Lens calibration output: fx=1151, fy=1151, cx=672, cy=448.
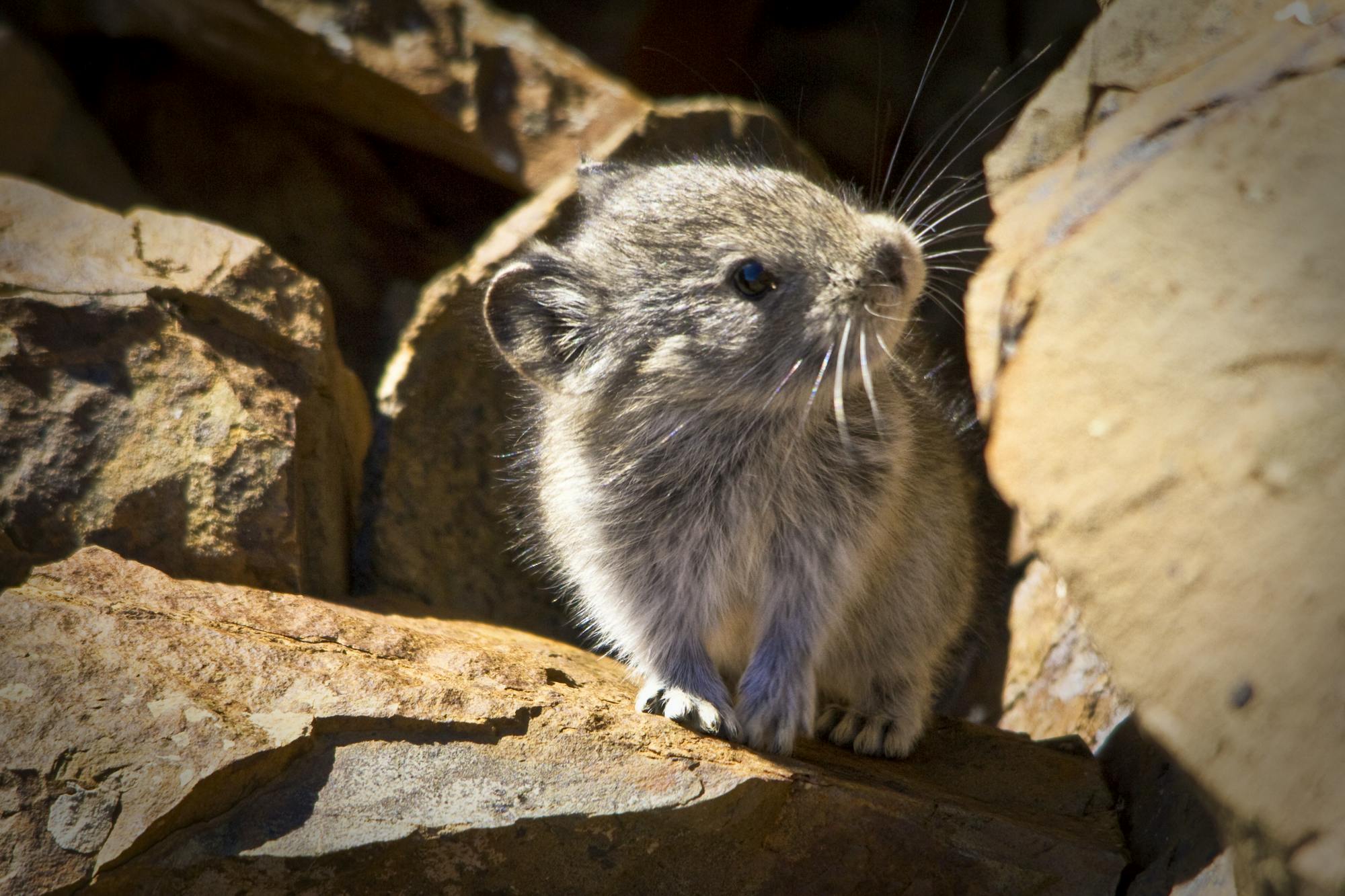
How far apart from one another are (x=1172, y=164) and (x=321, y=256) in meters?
4.87

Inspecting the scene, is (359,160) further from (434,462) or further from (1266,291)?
(1266,291)

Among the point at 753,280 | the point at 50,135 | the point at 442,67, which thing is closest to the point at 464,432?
the point at 442,67

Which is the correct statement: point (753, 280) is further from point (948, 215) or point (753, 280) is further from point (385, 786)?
point (385, 786)

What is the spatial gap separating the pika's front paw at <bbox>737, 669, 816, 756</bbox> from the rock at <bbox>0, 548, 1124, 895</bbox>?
11cm

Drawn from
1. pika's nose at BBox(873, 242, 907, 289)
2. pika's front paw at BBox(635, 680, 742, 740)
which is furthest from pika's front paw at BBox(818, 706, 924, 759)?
pika's nose at BBox(873, 242, 907, 289)

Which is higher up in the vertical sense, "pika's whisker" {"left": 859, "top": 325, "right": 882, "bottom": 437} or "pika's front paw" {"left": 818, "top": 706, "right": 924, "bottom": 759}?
"pika's whisker" {"left": 859, "top": 325, "right": 882, "bottom": 437}

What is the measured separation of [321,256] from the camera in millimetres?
6641

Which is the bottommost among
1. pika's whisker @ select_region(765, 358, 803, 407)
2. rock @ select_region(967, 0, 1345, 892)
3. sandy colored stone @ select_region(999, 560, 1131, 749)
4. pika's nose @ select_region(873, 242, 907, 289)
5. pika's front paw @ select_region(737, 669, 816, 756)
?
sandy colored stone @ select_region(999, 560, 1131, 749)

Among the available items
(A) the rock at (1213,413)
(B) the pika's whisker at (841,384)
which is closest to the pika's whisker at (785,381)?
(B) the pika's whisker at (841,384)

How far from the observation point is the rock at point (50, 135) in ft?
20.0

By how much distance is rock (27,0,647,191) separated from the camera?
5996 millimetres

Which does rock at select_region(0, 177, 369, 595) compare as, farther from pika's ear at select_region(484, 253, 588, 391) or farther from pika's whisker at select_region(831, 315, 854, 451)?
pika's whisker at select_region(831, 315, 854, 451)

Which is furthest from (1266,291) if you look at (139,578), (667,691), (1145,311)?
(139,578)

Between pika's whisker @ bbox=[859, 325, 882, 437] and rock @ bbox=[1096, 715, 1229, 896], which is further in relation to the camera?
pika's whisker @ bbox=[859, 325, 882, 437]
